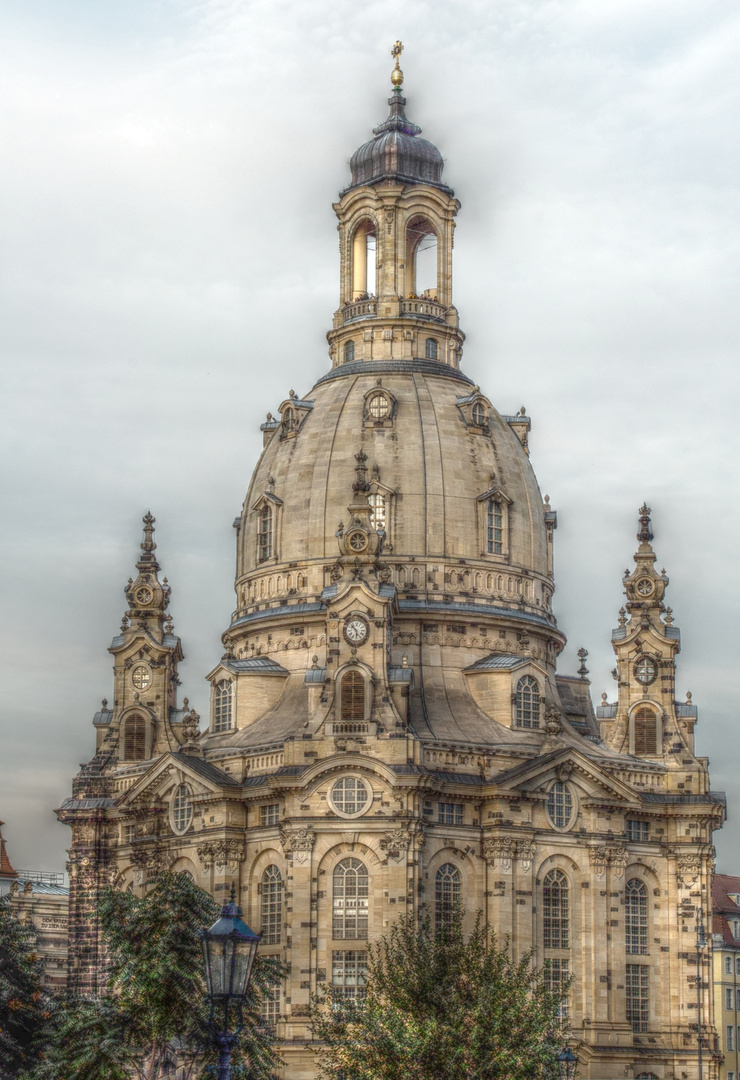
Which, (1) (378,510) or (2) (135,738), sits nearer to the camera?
(1) (378,510)

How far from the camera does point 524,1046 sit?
68812mm

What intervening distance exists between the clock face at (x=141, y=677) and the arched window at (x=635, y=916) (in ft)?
96.3

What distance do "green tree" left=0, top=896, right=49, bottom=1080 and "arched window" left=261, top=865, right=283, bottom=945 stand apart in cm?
1940

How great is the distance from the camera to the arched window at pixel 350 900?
96.1m

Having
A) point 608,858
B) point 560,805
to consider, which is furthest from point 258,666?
point 608,858

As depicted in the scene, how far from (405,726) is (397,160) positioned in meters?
36.9

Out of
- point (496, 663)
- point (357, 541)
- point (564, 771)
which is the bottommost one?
point (564, 771)

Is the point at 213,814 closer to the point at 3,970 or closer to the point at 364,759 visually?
the point at 364,759

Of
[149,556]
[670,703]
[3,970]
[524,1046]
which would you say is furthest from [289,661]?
[524,1046]

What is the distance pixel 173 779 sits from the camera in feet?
342

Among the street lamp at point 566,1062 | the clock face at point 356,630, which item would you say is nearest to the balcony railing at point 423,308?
the clock face at point 356,630

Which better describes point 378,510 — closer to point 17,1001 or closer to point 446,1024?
point 17,1001

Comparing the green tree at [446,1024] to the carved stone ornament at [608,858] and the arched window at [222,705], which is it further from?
the arched window at [222,705]

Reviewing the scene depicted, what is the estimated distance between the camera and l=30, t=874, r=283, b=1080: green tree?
68875 millimetres
